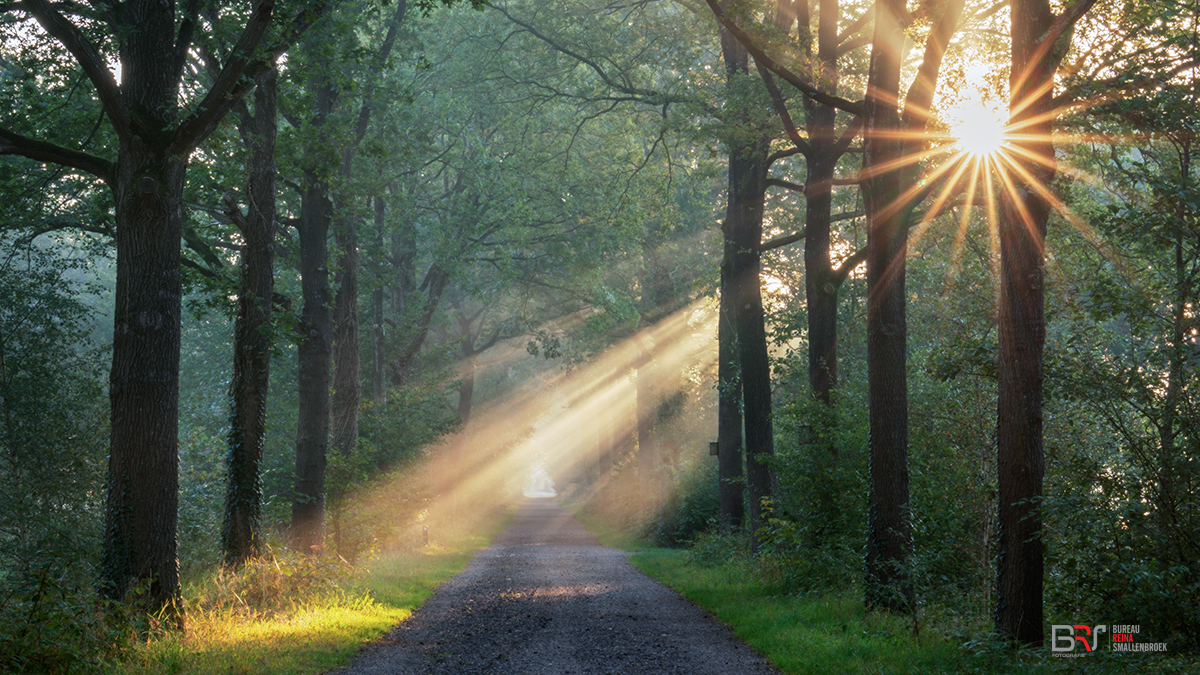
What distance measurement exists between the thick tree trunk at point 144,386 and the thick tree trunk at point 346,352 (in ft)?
40.5

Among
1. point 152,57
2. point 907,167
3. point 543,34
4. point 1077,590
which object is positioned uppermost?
point 543,34

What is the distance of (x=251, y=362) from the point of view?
12.8 meters

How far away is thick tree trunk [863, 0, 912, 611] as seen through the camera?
36.0 feet

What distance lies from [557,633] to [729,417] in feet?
44.2

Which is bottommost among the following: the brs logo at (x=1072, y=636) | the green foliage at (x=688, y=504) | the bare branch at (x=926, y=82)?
the green foliage at (x=688, y=504)

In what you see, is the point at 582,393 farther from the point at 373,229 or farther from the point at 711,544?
the point at 711,544

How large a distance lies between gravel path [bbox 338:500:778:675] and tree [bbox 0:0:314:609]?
300 centimetres

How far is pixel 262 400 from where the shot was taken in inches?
509

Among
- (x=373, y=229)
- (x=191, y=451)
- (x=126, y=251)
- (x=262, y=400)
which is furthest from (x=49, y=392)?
(x=373, y=229)

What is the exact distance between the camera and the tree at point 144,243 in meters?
9.43

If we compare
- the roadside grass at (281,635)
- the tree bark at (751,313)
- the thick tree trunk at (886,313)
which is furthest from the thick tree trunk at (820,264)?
the roadside grass at (281,635)

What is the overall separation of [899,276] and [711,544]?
35.9 feet

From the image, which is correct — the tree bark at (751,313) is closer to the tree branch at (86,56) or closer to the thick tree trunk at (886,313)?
the thick tree trunk at (886,313)

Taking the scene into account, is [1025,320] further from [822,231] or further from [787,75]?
[822,231]
